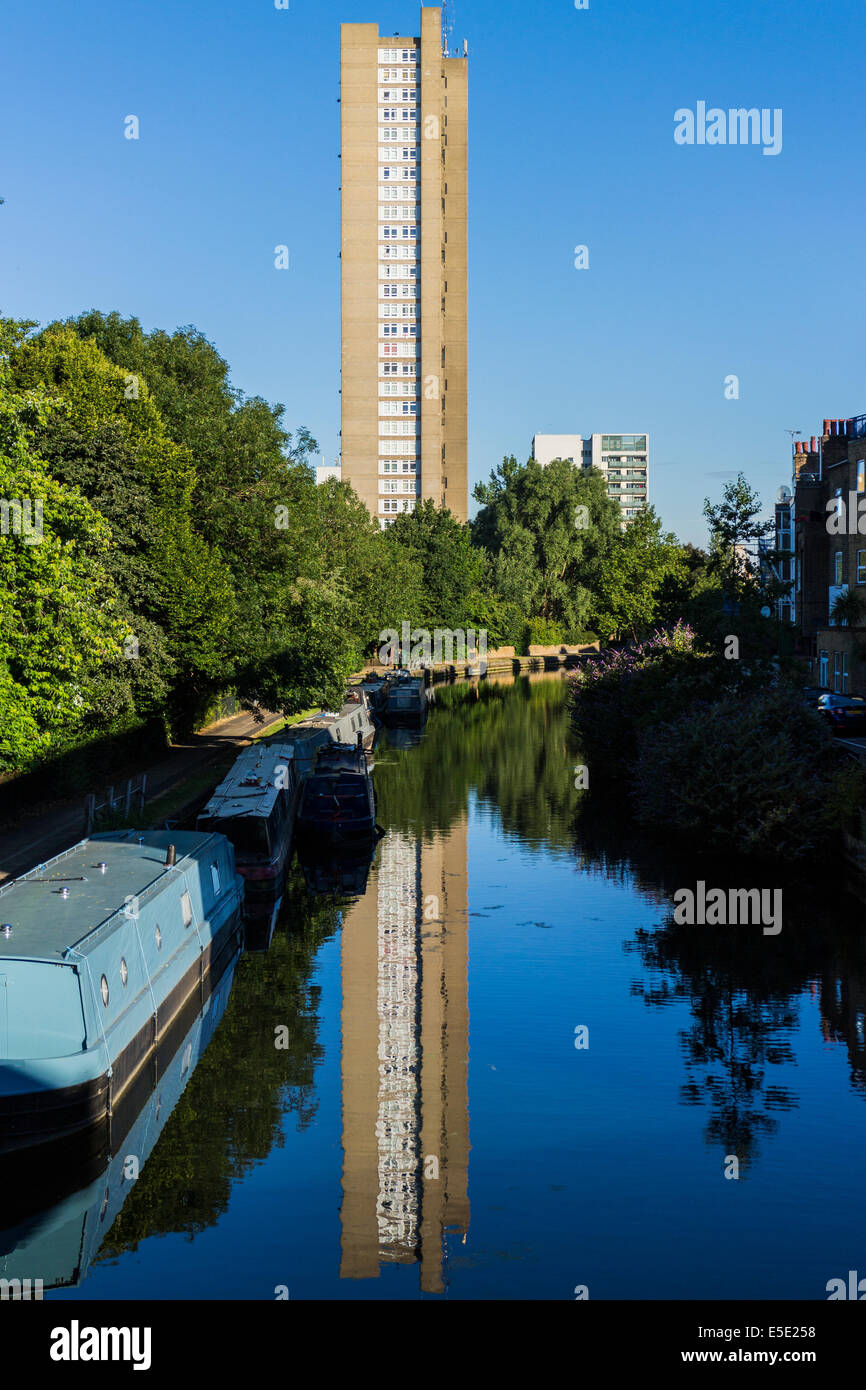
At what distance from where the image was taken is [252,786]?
30828 mm

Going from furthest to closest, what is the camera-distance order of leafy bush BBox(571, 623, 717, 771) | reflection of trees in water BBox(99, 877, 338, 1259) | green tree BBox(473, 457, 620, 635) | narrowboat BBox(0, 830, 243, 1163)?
green tree BBox(473, 457, 620, 635) → leafy bush BBox(571, 623, 717, 771) → narrowboat BBox(0, 830, 243, 1163) → reflection of trees in water BBox(99, 877, 338, 1259)

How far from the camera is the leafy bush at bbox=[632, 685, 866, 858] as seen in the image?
30.5 meters

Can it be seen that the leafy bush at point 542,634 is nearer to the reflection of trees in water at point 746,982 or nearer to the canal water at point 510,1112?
the reflection of trees in water at point 746,982

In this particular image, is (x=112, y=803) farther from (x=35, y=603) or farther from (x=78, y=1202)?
(x=78, y=1202)

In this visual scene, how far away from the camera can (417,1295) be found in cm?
1249

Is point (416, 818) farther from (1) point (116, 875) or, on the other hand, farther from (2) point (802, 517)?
(2) point (802, 517)

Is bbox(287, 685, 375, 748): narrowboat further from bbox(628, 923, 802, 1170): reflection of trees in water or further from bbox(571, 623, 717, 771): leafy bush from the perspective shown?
bbox(628, 923, 802, 1170): reflection of trees in water

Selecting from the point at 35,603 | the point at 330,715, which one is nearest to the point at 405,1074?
the point at 35,603

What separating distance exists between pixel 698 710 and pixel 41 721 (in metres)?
17.0

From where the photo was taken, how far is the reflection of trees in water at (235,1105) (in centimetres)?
1433

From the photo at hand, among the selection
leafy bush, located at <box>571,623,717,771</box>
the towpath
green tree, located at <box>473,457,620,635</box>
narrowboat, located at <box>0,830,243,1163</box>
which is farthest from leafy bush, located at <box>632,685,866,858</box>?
green tree, located at <box>473,457,620,635</box>

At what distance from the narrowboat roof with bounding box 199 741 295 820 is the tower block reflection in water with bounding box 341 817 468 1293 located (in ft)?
10.6

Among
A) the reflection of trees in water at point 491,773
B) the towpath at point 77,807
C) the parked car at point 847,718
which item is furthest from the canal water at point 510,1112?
the parked car at point 847,718

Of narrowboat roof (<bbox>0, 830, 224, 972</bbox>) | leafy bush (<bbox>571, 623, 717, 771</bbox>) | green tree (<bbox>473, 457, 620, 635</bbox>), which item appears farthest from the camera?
green tree (<bbox>473, 457, 620, 635</bbox>)
